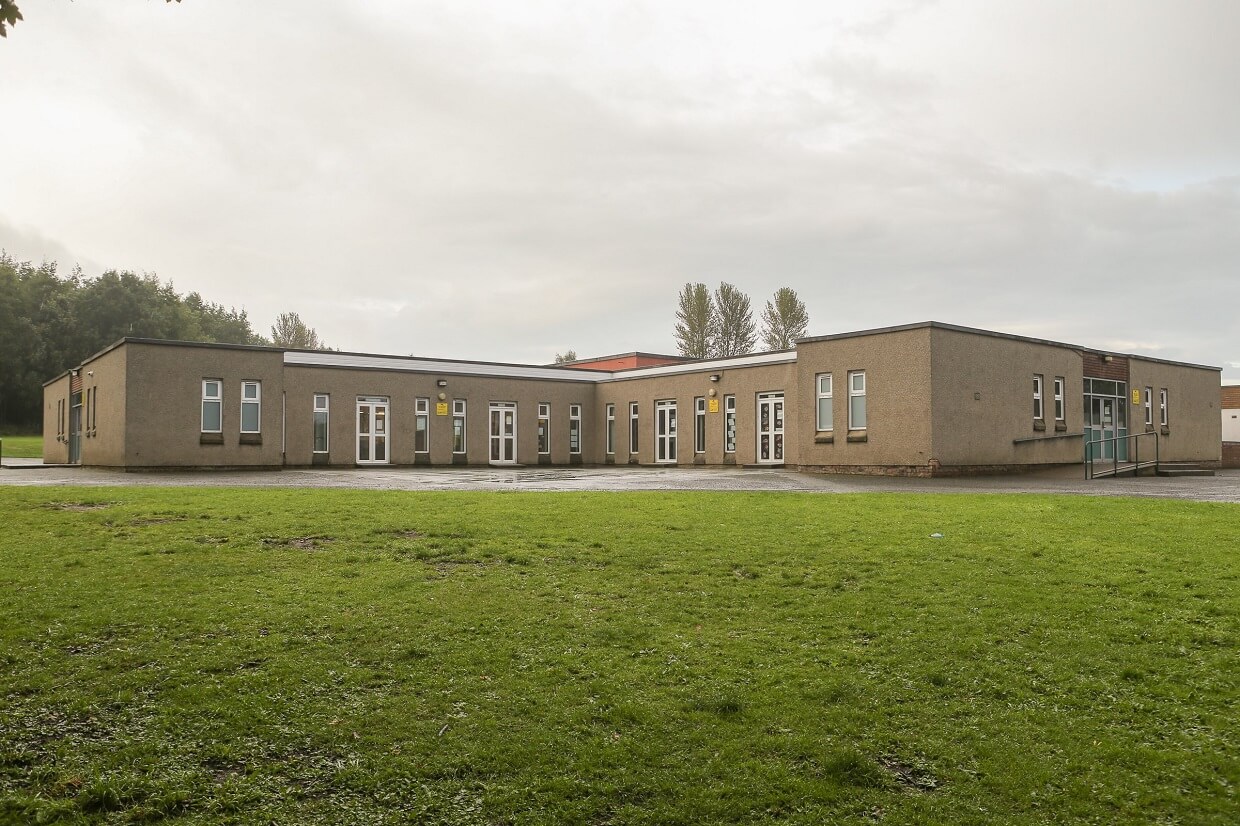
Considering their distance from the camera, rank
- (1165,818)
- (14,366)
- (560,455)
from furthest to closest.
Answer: (14,366) → (560,455) → (1165,818)

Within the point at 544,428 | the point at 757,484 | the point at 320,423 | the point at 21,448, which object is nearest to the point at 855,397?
the point at 757,484

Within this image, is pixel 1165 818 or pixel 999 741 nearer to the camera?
pixel 1165 818

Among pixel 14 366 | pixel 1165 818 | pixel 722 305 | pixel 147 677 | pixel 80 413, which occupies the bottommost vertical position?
pixel 1165 818

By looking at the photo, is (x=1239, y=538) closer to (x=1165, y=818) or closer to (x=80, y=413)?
(x=1165, y=818)

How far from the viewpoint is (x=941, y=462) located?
25.3 metres

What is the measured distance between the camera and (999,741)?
5.36m

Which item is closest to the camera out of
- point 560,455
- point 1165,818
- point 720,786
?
point 1165,818

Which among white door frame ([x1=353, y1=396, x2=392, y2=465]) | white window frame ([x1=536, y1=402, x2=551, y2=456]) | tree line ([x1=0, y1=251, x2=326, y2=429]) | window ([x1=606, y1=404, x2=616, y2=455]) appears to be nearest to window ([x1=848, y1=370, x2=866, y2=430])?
window ([x1=606, y1=404, x2=616, y2=455])

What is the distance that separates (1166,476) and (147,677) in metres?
27.1

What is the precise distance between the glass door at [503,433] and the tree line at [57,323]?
38.4 metres

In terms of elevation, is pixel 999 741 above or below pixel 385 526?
below

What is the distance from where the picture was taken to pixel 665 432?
122 feet

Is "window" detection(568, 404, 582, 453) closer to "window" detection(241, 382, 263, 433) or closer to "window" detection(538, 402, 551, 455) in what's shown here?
"window" detection(538, 402, 551, 455)

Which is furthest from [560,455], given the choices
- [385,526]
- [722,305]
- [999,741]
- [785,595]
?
[722,305]
